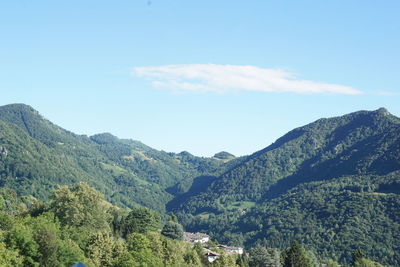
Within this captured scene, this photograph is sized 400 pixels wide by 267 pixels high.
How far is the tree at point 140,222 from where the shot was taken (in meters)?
140

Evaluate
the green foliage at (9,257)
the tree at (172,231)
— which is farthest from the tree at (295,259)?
the green foliage at (9,257)

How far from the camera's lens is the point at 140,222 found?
147750 mm

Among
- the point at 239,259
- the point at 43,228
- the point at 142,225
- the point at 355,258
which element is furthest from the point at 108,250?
the point at 355,258

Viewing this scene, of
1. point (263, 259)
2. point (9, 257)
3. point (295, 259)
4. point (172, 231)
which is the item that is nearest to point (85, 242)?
point (9, 257)

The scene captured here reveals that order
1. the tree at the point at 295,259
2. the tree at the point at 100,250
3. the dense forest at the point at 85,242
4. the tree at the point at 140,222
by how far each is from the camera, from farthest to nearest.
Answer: the tree at the point at 140,222 → the tree at the point at 295,259 → the tree at the point at 100,250 → the dense forest at the point at 85,242

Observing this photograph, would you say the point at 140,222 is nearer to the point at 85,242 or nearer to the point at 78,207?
the point at 78,207

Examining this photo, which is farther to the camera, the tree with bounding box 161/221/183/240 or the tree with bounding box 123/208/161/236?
the tree with bounding box 161/221/183/240

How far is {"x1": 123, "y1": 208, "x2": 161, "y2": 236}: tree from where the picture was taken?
140 m

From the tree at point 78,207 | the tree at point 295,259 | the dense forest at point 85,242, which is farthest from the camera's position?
the tree at point 295,259

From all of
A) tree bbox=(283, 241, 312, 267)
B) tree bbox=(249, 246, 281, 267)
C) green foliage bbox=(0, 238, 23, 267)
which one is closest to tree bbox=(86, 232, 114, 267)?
green foliage bbox=(0, 238, 23, 267)

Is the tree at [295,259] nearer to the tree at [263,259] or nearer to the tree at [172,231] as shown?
the tree at [263,259]

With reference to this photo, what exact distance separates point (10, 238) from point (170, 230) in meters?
97.9

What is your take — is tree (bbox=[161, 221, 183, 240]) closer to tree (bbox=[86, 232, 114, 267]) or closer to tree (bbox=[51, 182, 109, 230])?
tree (bbox=[51, 182, 109, 230])

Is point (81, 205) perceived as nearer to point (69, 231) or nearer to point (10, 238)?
point (69, 231)
